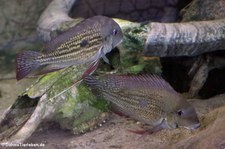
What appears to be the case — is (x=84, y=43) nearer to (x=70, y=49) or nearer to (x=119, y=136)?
(x=70, y=49)

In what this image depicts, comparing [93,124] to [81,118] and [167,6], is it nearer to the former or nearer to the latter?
[81,118]

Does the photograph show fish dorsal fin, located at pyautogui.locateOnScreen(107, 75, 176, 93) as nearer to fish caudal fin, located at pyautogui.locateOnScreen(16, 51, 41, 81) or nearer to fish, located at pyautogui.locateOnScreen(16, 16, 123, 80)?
fish, located at pyautogui.locateOnScreen(16, 16, 123, 80)

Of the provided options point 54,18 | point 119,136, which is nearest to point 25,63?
point 119,136

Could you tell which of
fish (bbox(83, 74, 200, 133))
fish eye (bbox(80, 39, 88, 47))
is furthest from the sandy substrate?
fish eye (bbox(80, 39, 88, 47))

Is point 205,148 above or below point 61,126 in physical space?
above

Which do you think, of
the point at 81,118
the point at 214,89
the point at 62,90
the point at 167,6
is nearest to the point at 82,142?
the point at 81,118

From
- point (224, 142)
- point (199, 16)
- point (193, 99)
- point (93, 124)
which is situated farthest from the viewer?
point (199, 16)
